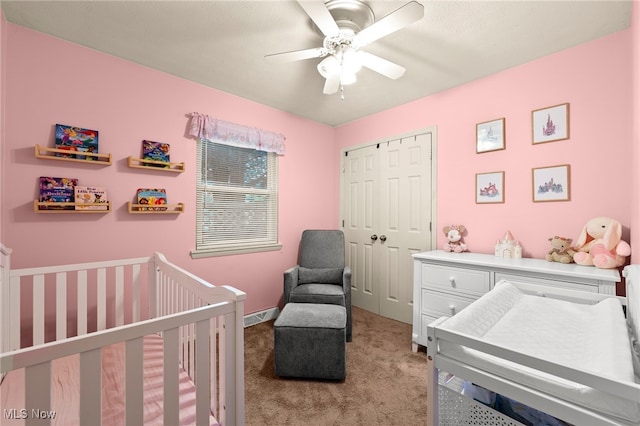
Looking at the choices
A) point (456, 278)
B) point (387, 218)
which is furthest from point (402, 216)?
point (456, 278)

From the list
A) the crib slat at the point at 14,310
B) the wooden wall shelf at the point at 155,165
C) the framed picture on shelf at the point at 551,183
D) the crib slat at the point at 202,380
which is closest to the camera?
the crib slat at the point at 202,380

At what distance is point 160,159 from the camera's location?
2252 mm

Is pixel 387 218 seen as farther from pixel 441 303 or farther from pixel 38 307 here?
pixel 38 307

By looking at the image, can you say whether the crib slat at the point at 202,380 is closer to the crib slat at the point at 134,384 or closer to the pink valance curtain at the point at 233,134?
the crib slat at the point at 134,384

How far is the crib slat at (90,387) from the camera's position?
2.40ft

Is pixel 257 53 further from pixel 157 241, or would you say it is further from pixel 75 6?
pixel 157 241

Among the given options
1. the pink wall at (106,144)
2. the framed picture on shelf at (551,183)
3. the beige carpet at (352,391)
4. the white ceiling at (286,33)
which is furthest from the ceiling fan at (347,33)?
the beige carpet at (352,391)

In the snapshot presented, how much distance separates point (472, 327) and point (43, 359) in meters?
1.31

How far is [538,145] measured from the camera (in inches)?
82.5

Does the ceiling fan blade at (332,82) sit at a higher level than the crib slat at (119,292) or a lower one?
higher

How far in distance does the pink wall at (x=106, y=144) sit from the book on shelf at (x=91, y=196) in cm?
6

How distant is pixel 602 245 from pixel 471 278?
783mm

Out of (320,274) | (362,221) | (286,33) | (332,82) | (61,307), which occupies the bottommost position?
(320,274)

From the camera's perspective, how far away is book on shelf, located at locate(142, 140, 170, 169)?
219cm
